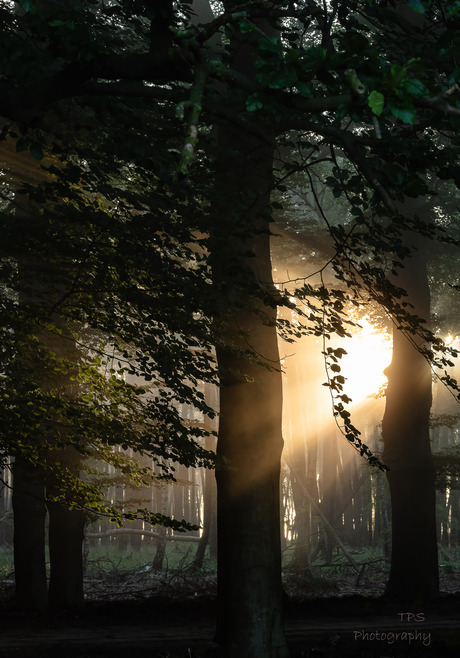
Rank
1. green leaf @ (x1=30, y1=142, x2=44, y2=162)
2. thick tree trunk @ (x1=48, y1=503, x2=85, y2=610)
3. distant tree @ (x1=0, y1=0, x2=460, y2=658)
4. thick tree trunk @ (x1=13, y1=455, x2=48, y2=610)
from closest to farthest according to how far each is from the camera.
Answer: distant tree @ (x1=0, y1=0, x2=460, y2=658) → green leaf @ (x1=30, y1=142, x2=44, y2=162) → thick tree trunk @ (x1=13, y1=455, x2=48, y2=610) → thick tree trunk @ (x1=48, y1=503, x2=85, y2=610)

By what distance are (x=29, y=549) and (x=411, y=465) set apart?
24.1 feet

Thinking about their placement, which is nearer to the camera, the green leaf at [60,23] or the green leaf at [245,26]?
the green leaf at [245,26]

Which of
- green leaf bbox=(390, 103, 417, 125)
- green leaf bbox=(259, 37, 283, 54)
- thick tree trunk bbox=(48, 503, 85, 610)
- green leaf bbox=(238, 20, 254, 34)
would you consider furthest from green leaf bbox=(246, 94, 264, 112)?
Answer: thick tree trunk bbox=(48, 503, 85, 610)

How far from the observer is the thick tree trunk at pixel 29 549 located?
39.4 ft

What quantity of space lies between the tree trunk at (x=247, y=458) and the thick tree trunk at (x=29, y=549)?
17.6ft

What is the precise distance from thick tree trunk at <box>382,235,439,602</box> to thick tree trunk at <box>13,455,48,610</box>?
→ 6.26 meters

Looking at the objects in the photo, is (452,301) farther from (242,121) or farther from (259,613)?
(242,121)

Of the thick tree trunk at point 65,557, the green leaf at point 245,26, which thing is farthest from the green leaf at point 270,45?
the thick tree trunk at point 65,557

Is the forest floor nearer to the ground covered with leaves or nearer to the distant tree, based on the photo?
the ground covered with leaves

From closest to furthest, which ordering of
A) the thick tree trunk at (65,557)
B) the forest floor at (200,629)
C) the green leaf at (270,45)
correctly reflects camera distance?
the green leaf at (270,45) < the forest floor at (200,629) < the thick tree trunk at (65,557)

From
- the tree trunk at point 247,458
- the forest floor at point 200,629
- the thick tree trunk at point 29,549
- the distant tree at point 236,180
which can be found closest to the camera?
the distant tree at point 236,180

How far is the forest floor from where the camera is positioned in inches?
307

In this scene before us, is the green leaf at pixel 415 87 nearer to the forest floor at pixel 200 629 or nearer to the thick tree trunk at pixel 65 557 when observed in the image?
the forest floor at pixel 200 629

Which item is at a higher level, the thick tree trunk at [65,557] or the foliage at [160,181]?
the foliage at [160,181]
